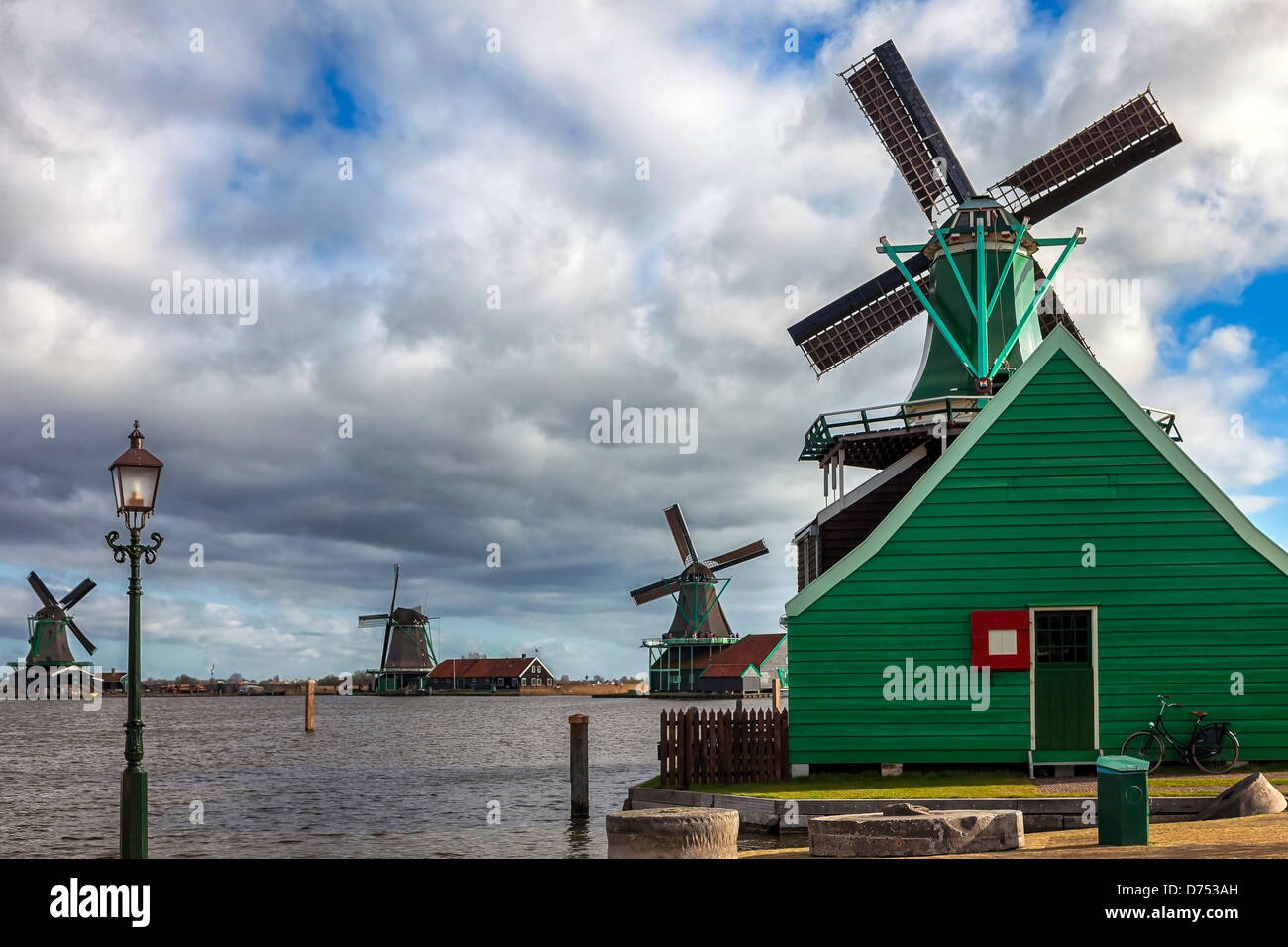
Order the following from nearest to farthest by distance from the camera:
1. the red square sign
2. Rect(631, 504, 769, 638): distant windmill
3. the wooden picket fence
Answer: the red square sign → the wooden picket fence → Rect(631, 504, 769, 638): distant windmill

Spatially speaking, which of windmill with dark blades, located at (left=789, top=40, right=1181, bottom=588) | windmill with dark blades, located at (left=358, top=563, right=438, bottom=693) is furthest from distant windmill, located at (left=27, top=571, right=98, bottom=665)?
windmill with dark blades, located at (left=789, top=40, right=1181, bottom=588)

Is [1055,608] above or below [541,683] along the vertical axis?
above

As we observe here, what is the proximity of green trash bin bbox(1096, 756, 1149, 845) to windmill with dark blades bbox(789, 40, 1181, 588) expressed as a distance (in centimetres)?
1424

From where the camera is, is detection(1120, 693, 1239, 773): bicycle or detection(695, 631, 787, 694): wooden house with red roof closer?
detection(1120, 693, 1239, 773): bicycle

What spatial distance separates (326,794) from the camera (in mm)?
34125

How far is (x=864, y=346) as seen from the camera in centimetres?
3812

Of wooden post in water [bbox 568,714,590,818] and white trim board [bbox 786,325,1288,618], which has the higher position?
white trim board [bbox 786,325,1288,618]

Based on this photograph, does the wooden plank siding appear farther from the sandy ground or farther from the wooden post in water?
the wooden post in water

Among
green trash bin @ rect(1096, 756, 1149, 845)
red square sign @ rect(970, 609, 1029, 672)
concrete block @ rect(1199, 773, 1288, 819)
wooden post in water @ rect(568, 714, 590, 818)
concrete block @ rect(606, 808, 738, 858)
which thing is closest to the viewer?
green trash bin @ rect(1096, 756, 1149, 845)

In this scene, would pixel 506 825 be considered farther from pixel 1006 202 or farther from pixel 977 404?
pixel 1006 202

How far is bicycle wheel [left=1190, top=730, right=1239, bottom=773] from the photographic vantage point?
67.3 ft

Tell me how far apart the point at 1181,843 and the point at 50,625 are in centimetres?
→ 13999
